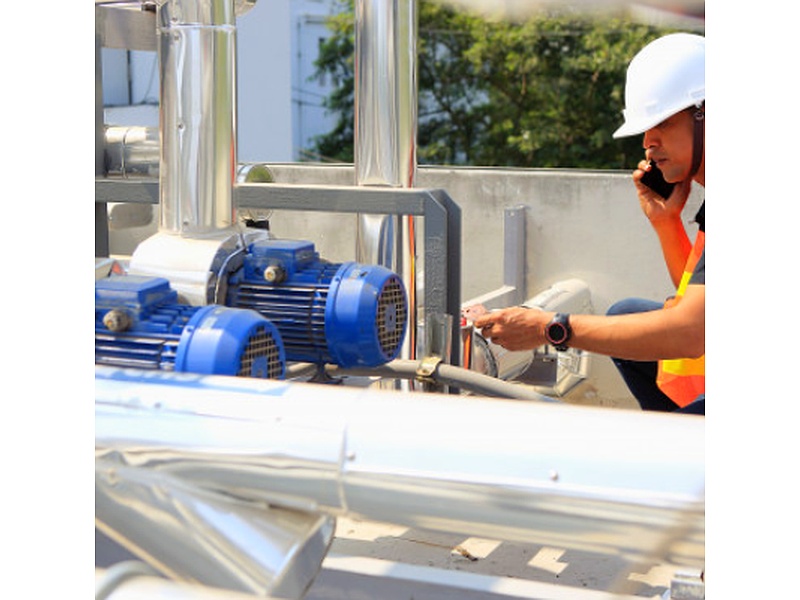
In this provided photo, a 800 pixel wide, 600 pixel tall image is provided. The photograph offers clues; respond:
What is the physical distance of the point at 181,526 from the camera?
3.55 ft

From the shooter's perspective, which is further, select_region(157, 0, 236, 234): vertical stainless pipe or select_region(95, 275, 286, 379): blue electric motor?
select_region(157, 0, 236, 234): vertical stainless pipe

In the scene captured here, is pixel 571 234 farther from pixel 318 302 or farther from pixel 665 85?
pixel 318 302

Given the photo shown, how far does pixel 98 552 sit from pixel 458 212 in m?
0.87

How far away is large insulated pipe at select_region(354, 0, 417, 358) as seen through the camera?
2258 mm

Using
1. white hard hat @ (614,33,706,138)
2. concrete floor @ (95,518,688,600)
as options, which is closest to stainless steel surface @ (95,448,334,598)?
concrete floor @ (95,518,688,600)

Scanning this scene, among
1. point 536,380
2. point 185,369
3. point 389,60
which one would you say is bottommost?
point 536,380

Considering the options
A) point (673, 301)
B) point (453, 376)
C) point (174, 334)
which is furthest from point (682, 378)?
point (174, 334)

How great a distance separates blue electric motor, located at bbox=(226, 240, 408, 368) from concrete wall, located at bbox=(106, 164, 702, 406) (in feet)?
5.80

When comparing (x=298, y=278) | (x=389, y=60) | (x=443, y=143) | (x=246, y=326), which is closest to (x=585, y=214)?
(x=389, y=60)

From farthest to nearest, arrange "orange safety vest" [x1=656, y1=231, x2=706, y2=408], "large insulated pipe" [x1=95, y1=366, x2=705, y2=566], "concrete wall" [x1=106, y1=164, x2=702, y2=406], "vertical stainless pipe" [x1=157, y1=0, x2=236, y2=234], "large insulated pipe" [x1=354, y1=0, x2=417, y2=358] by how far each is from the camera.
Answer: "concrete wall" [x1=106, y1=164, x2=702, y2=406] → "large insulated pipe" [x1=354, y1=0, x2=417, y2=358] → "orange safety vest" [x1=656, y1=231, x2=706, y2=408] → "vertical stainless pipe" [x1=157, y1=0, x2=236, y2=234] → "large insulated pipe" [x1=95, y1=366, x2=705, y2=566]

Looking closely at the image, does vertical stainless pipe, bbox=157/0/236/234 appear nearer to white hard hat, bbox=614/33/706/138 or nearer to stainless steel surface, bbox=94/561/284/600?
white hard hat, bbox=614/33/706/138

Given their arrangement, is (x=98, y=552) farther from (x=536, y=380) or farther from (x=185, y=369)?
(x=536, y=380)

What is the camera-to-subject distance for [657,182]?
6.59 ft

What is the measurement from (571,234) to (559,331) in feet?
5.82
